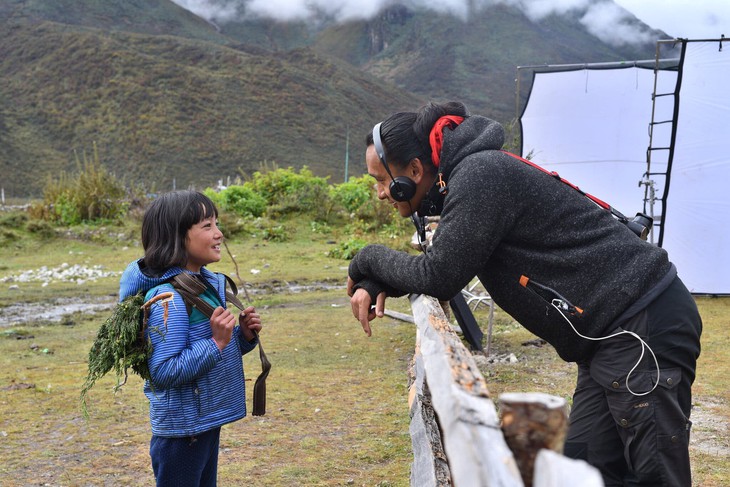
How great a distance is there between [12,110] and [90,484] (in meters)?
49.0

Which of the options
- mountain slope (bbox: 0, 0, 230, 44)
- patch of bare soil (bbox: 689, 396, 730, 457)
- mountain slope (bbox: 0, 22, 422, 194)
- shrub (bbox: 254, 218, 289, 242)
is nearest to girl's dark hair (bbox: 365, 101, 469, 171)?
patch of bare soil (bbox: 689, 396, 730, 457)

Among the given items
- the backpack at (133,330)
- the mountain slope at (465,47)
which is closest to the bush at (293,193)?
the backpack at (133,330)

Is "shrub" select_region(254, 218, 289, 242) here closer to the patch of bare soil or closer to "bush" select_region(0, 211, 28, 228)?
"bush" select_region(0, 211, 28, 228)

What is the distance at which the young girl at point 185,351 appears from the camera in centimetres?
244

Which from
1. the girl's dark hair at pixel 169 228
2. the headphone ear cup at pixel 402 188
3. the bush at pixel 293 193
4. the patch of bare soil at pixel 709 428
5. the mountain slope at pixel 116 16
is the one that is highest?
the mountain slope at pixel 116 16

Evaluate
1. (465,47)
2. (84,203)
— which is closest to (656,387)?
(84,203)

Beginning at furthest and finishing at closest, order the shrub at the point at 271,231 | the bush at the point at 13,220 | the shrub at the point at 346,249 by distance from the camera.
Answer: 1. the shrub at the point at 271,231
2. the bush at the point at 13,220
3. the shrub at the point at 346,249

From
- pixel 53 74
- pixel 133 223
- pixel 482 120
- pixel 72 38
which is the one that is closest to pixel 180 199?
pixel 482 120

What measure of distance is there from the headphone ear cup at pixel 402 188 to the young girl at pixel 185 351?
71 centimetres

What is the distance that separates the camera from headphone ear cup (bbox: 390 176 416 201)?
2189 millimetres

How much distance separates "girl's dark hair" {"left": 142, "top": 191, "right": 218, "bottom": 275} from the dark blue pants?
0.58 m

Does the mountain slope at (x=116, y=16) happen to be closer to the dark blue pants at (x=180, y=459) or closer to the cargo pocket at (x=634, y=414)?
the dark blue pants at (x=180, y=459)

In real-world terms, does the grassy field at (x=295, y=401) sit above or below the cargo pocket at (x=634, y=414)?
below

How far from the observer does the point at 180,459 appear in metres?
2.50
